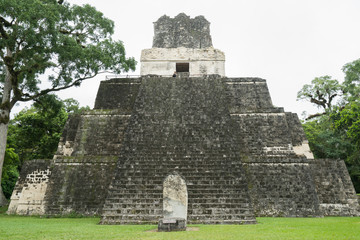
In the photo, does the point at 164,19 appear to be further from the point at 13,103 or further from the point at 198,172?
the point at 198,172

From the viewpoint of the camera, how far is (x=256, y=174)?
9578 millimetres

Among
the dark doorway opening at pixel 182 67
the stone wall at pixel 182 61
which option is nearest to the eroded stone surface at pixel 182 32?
the stone wall at pixel 182 61

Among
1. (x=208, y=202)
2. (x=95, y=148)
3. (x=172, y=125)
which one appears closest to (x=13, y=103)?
(x=95, y=148)

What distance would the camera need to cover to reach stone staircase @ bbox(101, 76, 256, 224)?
760 cm

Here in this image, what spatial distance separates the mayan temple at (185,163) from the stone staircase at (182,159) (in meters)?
0.03

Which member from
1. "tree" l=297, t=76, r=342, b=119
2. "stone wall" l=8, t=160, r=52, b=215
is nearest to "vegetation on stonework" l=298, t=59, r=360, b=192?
"tree" l=297, t=76, r=342, b=119

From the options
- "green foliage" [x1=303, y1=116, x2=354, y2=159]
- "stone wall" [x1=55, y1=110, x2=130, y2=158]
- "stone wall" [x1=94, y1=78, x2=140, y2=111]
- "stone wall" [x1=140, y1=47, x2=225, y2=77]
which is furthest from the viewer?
"green foliage" [x1=303, y1=116, x2=354, y2=159]

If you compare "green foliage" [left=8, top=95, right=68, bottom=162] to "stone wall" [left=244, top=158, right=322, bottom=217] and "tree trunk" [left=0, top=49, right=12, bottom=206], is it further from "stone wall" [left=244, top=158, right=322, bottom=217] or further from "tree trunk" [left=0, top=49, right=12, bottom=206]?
"stone wall" [left=244, top=158, right=322, bottom=217]

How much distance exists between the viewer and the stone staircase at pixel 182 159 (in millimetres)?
7602

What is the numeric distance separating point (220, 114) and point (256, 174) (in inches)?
99.7

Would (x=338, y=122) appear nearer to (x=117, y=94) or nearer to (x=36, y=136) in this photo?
(x=117, y=94)

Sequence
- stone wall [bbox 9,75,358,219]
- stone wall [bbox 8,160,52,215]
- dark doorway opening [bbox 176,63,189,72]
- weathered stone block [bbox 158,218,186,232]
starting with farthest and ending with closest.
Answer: dark doorway opening [bbox 176,63,189,72] < stone wall [bbox 8,160,52,215] < stone wall [bbox 9,75,358,219] < weathered stone block [bbox 158,218,186,232]

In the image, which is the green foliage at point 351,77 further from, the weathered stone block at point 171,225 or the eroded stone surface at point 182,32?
the weathered stone block at point 171,225

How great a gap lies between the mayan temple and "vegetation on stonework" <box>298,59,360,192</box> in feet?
8.66
